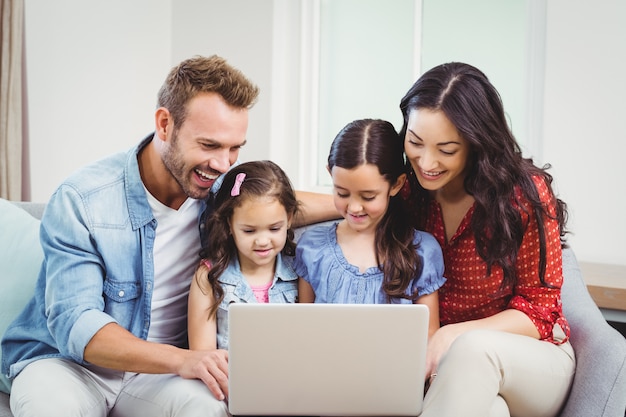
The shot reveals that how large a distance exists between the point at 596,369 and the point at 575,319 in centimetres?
26

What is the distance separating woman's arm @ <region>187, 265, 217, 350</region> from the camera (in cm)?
160

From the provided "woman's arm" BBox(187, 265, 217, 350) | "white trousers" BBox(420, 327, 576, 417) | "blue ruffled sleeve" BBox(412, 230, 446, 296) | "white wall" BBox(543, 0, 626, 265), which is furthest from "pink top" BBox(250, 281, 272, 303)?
"white wall" BBox(543, 0, 626, 265)

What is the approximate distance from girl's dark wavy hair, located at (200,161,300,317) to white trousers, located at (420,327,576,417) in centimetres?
55

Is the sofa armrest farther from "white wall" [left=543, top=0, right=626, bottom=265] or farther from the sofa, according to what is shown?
"white wall" [left=543, top=0, right=626, bottom=265]

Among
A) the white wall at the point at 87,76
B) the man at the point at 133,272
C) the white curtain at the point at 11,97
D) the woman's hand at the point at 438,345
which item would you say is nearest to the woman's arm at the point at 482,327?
the woman's hand at the point at 438,345

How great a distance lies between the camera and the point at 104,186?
1662 millimetres

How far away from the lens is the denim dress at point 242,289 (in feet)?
5.42

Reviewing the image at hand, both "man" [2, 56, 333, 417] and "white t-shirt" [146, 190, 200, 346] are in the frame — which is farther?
"white t-shirt" [146, 190, 200, 346]

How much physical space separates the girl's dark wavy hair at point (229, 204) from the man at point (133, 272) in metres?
0.05

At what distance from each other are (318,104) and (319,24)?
0.40 metres

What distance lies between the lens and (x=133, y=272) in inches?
65.2

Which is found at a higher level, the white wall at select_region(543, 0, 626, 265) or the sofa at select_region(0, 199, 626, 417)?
the white wall at select_region(543, 0, 626, 265)

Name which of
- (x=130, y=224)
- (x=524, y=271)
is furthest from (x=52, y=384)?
(x=524, y=271)

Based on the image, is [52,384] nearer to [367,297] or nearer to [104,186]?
[104,186]
